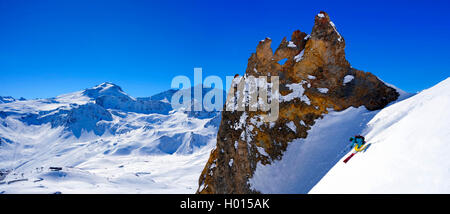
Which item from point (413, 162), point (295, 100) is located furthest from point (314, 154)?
point (413, 162)

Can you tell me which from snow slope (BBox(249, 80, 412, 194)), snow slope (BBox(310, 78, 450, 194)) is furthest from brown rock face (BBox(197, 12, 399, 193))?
snow slope (BBox(310, 78, 450, 194))

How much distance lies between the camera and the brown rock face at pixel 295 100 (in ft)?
66.6

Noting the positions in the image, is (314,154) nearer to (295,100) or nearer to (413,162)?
(295,100)

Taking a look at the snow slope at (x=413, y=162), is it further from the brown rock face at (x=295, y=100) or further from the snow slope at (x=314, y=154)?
the brown rock face at (x=295, y=100)

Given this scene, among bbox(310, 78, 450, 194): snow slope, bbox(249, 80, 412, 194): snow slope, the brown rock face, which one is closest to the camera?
bbox(310, 78, 450, 194): snow slope

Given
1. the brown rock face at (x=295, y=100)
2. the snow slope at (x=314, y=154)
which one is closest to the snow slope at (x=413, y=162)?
the snow slope at (x=314, y=154)

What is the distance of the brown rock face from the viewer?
20297 millimetres

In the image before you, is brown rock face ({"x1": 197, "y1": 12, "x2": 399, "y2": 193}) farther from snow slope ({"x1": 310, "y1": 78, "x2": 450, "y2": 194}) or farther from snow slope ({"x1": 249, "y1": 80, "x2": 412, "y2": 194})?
snow slope ({"x1": 310, "y1": 78, "x2": 450, "y2": 194})

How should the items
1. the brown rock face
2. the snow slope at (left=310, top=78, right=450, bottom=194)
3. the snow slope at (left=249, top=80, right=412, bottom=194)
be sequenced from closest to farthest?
the snow slope at (left=310, top=78, right=450, bottom=194)
the snow slope at (left=249, top=80, right=412, bottom=194)
the brown rock face

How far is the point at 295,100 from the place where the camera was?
71.1 ft
